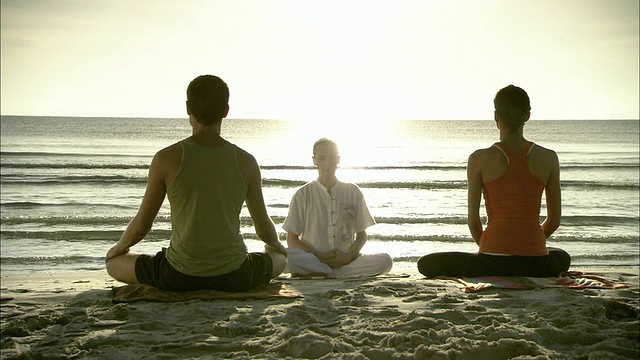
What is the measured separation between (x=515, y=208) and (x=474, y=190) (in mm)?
362

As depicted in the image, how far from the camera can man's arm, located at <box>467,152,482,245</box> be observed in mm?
5734

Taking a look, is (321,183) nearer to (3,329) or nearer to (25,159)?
(3,329)

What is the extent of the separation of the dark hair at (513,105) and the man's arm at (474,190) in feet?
1.20

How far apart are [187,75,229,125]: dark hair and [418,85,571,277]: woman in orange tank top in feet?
6.81

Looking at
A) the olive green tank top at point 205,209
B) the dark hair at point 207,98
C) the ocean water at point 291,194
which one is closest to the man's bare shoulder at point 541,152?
the olive green tank top at point 205,209

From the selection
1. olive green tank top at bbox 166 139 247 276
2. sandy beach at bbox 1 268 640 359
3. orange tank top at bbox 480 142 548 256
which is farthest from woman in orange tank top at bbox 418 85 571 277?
olive green tank top at bbox 166 139 247 276

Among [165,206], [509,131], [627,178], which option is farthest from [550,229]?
[627,178]

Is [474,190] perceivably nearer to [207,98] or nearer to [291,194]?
[207,98]

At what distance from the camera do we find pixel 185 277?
5152 millimetres

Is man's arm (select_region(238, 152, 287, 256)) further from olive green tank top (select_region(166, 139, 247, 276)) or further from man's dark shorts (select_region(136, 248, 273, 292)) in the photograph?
man's dark shorts (select_region(136, 248, 273, 292))

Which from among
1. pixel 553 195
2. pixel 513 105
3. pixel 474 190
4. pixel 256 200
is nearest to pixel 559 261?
pixel 553 195

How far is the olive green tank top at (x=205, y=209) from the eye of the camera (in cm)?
496

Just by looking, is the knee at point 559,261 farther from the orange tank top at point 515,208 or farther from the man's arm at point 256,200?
the man's arm at point 256,200

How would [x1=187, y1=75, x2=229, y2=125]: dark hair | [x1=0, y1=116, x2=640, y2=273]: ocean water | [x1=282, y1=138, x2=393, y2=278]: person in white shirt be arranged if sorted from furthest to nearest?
[x1=0, y1=116, x2=640, y2=273]: ocean water
[x1=282, y1=138, x2=393, y2=278]: person in white shirt
[x1=187, y1=75, x2=229, y2=125]: dark hair
